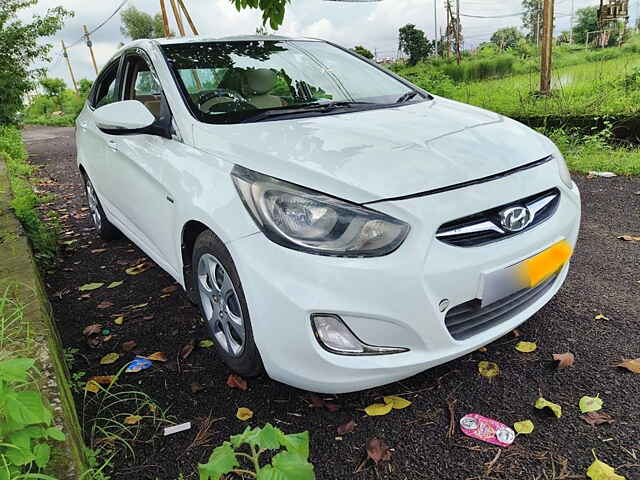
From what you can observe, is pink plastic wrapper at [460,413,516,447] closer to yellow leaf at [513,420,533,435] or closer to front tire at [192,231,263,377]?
yellow leaf at [513,420,533,435]

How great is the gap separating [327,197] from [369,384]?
0.64 m

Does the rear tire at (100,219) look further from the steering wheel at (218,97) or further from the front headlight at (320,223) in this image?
the front headlight at (320,223)

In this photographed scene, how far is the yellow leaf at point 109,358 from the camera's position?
2.36 metres

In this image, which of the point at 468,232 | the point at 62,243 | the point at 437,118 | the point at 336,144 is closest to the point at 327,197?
the point at 336,144

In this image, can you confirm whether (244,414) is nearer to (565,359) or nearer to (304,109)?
(565,359)

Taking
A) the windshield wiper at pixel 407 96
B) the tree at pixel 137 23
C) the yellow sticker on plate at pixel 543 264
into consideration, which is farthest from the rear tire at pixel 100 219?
the tree at pixel 137 23

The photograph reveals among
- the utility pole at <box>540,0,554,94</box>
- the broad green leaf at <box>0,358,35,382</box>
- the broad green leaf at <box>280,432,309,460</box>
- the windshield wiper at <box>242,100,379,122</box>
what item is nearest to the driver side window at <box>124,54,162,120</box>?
the windshield wiper at <box>242,100,379,122</box>

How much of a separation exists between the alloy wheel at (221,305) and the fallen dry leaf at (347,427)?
478mm

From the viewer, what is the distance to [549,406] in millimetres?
1781

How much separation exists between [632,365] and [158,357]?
2.02 metres

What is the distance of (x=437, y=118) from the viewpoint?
223 cm

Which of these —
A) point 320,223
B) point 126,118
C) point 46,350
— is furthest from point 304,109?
point 46,350

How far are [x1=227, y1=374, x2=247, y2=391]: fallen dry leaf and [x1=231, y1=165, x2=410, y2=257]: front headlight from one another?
30.0 inches

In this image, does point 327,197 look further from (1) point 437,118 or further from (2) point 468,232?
(1) point 437,118
